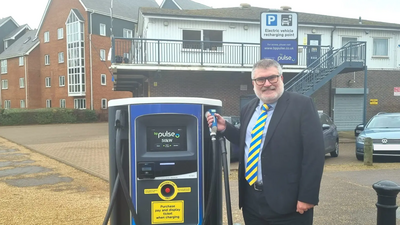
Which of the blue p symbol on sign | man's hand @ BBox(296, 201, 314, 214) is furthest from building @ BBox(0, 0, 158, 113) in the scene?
man's hand @ BBox(296, 201, 314, 214)

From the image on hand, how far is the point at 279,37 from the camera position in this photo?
347 inches

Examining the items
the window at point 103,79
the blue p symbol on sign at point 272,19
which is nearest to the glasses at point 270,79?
the blue p symbol on sign at point 272,19

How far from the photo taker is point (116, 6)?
3825 centimetres

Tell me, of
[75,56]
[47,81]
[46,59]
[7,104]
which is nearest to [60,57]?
[46,59]

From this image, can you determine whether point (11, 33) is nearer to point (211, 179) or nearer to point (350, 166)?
point (350, 166)

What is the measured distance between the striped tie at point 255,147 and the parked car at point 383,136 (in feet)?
25.8

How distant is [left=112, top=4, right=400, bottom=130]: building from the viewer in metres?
16.7

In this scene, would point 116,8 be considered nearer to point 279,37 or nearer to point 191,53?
point 191,53

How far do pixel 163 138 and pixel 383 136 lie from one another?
8212mm

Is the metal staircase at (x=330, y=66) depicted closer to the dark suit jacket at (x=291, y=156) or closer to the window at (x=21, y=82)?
the dark suit jacket at (x=291, y=156)

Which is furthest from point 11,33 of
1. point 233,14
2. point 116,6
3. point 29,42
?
point 233,14

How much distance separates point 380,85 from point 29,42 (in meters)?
Answer: 39.0

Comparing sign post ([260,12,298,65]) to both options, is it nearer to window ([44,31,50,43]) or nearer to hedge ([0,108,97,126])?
hedge ([0,108,97,126])

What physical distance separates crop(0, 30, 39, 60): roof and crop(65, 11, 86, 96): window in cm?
648
